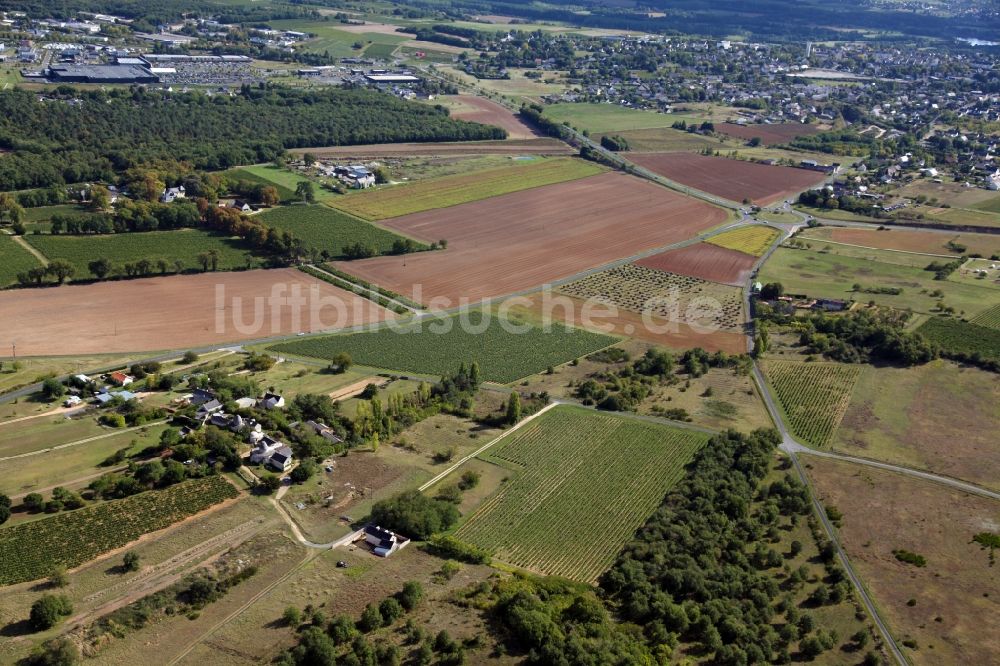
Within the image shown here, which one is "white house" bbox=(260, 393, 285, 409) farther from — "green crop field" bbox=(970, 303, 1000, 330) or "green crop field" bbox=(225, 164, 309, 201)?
"green crop field" bbox=(970, 303, 1000, 330)

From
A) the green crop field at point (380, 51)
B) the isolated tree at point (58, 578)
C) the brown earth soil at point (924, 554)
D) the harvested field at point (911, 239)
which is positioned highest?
the green crop field at point (380, 51)

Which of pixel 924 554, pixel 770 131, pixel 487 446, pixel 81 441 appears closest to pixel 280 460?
pixel 81 441

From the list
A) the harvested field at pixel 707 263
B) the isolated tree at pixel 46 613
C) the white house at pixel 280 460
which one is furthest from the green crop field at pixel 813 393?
the isolated tree at pixel 46 613

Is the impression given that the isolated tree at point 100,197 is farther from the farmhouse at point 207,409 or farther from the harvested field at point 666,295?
the harvested field at point 666,295

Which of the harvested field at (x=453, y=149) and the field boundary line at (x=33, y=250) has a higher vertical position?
the harvested field at (x=453, y=149)

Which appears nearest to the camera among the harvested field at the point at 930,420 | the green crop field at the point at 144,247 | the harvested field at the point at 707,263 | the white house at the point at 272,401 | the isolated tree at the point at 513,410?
the white house at the point at 272,401

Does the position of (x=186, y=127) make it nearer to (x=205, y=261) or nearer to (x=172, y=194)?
(x=172, y=194)
